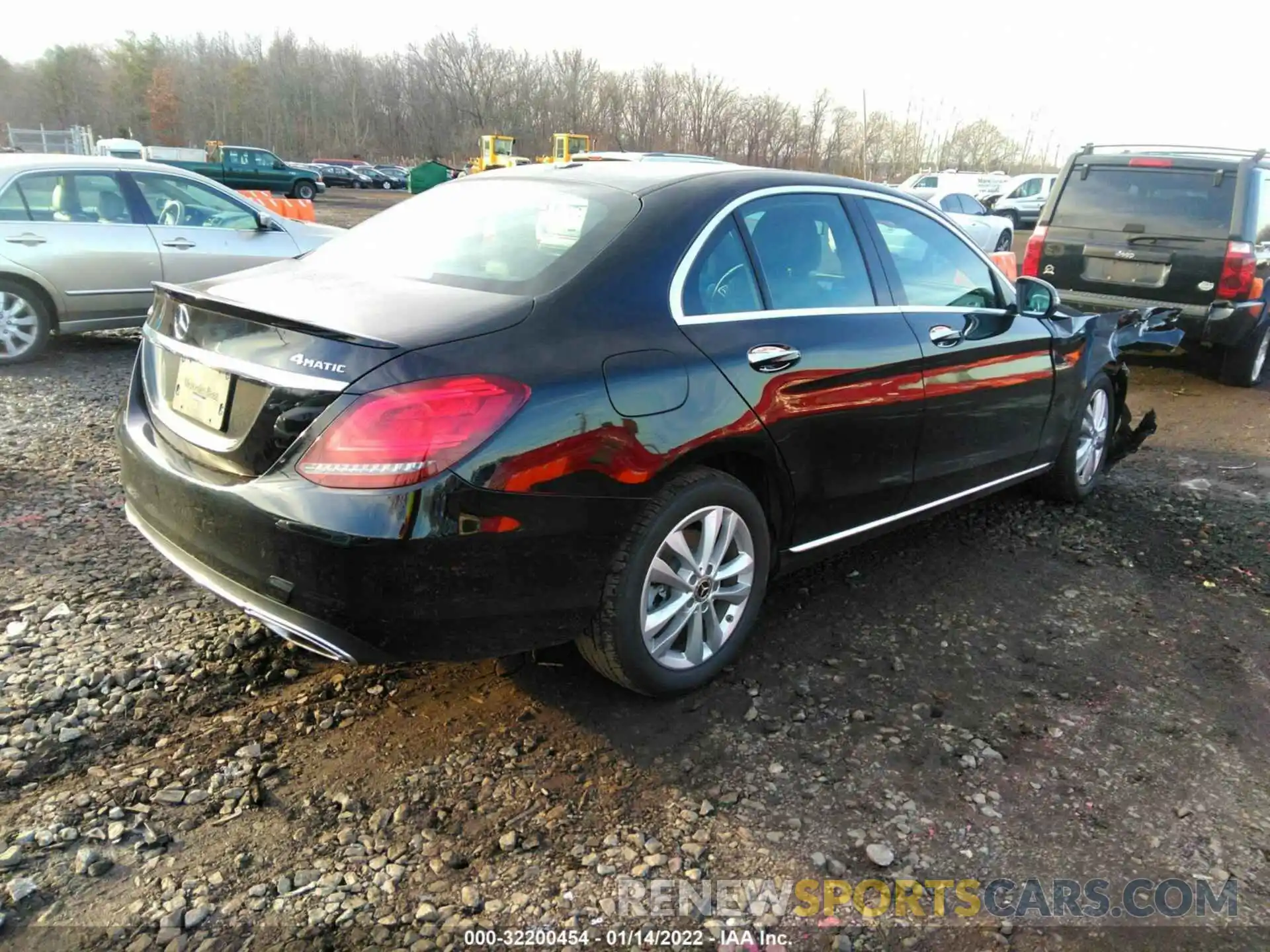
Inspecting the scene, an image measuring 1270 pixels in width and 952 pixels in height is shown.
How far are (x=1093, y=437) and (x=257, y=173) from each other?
39.8 meters

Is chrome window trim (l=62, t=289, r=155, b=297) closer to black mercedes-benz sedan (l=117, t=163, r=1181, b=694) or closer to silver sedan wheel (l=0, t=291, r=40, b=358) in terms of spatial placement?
silver sedan wheel (l=0, t=291, r=40, b=358)

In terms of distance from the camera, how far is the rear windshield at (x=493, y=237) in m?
2.89

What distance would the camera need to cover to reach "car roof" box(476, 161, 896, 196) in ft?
10.7

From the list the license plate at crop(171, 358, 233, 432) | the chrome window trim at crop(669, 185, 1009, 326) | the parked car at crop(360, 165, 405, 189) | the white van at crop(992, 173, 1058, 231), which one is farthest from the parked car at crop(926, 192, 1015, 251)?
the parked car at crop(360, 165, 405, 189)

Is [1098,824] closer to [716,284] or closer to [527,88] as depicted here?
[716,284]

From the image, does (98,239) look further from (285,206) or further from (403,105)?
(403,105)

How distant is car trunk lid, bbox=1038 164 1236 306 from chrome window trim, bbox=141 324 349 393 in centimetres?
774

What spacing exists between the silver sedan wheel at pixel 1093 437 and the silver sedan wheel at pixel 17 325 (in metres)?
7.66

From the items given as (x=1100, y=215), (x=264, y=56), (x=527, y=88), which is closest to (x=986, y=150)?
(x=527, y=88)

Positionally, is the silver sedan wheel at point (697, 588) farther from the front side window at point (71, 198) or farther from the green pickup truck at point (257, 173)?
the green pickup truck at point (257, 173)

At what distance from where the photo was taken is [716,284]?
10.0 ft

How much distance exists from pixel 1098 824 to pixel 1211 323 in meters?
6.65

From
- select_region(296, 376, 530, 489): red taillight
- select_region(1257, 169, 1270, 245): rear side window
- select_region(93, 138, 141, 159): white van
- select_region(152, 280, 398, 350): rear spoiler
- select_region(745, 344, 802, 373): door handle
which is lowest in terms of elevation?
select_region(296, 376, 530, 489): red taillight

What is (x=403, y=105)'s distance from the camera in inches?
3915
